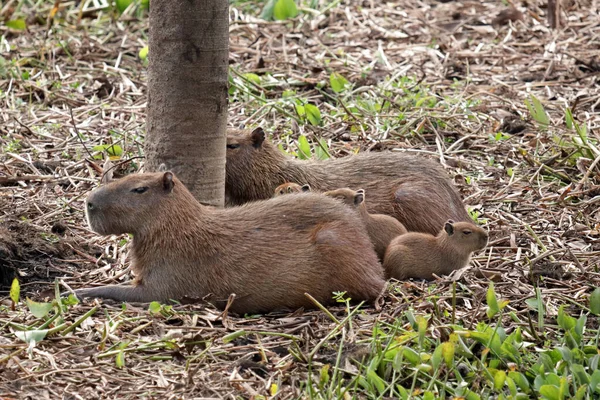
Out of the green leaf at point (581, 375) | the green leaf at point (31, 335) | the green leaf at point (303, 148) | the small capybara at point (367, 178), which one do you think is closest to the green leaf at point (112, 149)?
the small capybara at point (367, 178)

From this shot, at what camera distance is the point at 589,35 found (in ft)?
32.0

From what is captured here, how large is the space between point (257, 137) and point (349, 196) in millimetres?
918

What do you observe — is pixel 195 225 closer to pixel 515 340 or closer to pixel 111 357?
pixel 111 357

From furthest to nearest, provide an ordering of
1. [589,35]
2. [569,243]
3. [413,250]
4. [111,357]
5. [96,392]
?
1. [589,35]
2. [569,243]
3. [413,250]
4. [111,357]
5. [96,392]

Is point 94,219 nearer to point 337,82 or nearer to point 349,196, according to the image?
point 349,196

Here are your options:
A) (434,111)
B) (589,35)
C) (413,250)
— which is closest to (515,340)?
(413,250)

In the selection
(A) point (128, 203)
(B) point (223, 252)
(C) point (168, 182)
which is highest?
(C) point (168, 182)

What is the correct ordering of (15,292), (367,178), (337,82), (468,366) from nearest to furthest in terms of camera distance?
(468,366) < (15,292) < (367,178) < (337,82)

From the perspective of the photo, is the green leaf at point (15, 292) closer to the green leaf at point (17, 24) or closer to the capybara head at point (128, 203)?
the capybara head at point (128, 203)

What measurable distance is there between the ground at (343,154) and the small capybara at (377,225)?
440 mm

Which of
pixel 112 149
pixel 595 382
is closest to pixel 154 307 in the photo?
pixel 595 382

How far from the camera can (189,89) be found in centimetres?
536

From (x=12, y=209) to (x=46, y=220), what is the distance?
254 mm

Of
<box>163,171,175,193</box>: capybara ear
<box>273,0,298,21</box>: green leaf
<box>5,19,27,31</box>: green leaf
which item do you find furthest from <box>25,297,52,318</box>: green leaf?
<box>5,19,27,31</box>: green leaf
